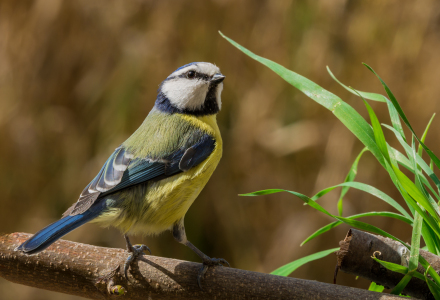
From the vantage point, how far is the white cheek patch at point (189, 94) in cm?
139

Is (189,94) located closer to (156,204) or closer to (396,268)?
(156,204)

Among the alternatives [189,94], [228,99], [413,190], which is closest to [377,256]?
[413,190]

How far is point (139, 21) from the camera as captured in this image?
2.30 meters

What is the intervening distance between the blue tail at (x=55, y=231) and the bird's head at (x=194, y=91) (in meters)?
0.43

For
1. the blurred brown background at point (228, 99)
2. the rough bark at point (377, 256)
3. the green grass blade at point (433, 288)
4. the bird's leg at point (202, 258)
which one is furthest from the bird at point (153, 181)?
the blurred brown background at point (228, 99)

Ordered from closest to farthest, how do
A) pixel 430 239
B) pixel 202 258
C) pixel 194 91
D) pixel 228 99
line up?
pixel 430 239 → pixel 202 258 → pixel 194 91 → pixel 228 99

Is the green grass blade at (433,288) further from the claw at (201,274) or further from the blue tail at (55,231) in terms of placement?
the blue tail at (55,231)

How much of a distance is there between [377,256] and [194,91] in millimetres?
764

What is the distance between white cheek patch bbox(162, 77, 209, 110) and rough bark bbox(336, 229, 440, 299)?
28.2 inches

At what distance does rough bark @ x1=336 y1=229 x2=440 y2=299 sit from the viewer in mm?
833

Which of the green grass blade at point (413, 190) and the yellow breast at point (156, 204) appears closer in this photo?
the green grass blade at point (413, 190)

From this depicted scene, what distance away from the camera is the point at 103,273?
1.02 meters

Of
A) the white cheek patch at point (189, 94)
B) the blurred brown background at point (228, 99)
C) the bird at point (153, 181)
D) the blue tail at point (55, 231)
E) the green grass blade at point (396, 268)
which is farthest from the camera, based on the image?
the blurred brown background at point (228, 99)

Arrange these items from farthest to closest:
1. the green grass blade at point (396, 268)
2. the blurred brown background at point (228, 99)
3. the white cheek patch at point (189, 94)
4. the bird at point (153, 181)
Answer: the blurred brown background at point (228, 99) → the white cheek patch at point (189, 94) → the bird at point (153, 181) → the green grass blade at point (396, 268)
